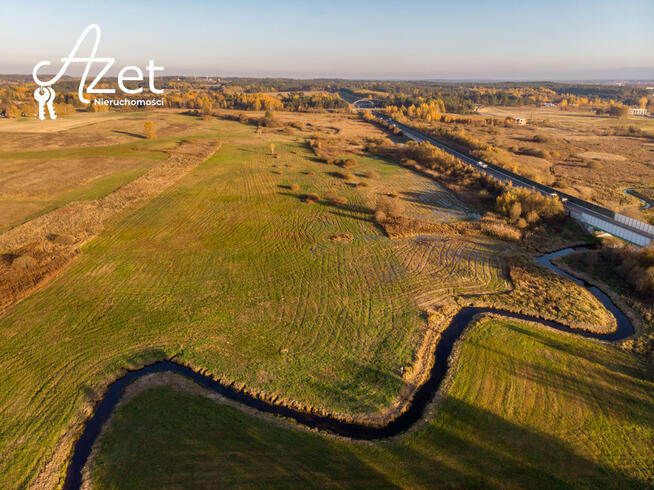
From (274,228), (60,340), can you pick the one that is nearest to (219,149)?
(274,228)

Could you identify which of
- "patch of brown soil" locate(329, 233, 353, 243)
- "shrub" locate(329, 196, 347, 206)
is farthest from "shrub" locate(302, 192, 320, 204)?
"patch of brown soil" locate(329, 233, 353, 243)

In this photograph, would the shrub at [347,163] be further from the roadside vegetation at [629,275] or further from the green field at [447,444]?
the green field at [447,444]

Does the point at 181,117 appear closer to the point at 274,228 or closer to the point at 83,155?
the point at 83,155

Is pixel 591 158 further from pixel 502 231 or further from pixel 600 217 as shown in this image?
pixel 502 231

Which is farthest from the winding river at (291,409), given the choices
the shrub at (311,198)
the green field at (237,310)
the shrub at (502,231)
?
the shrub at (311,198)

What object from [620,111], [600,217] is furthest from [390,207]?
[620,111]
